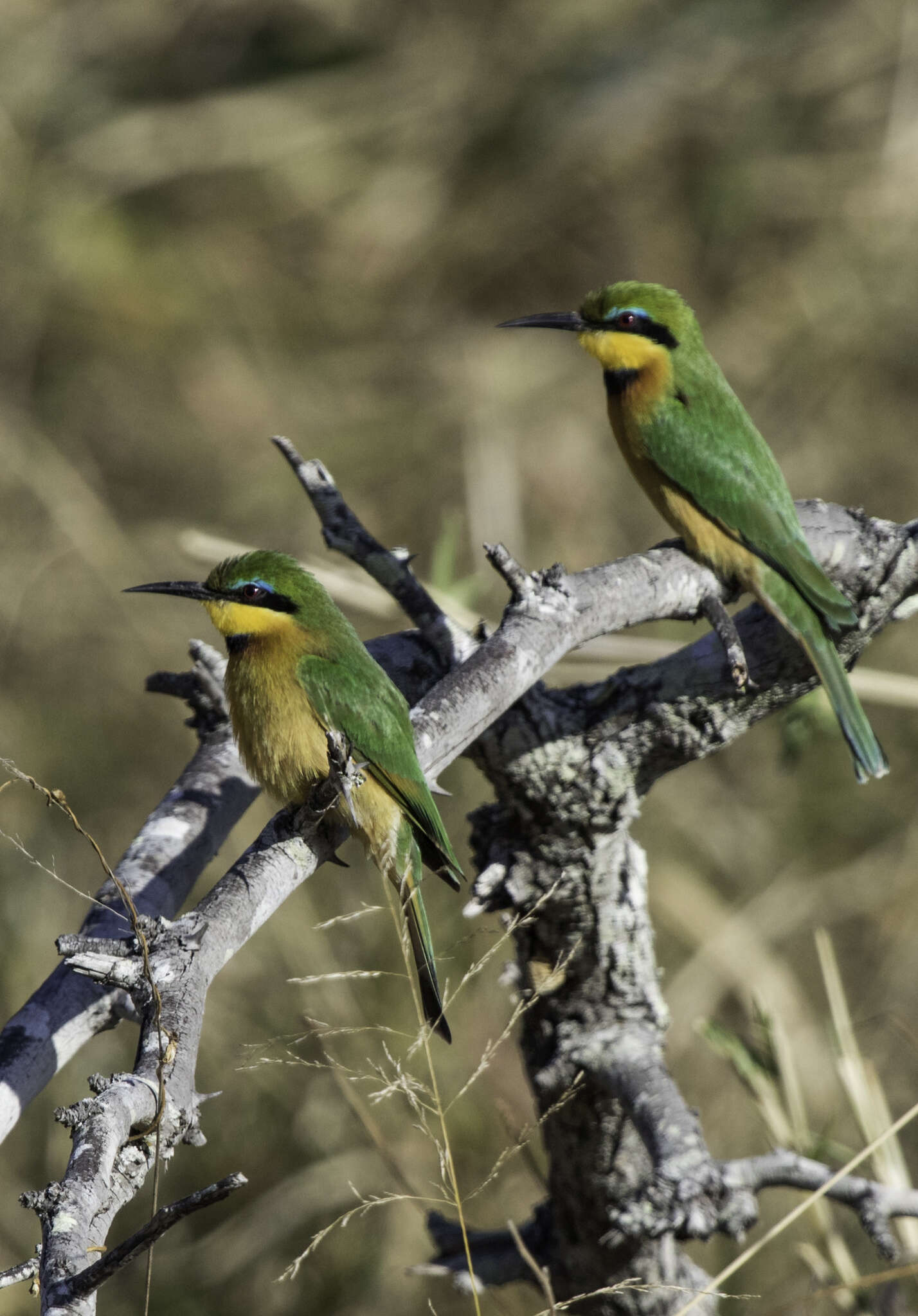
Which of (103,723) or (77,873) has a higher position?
(103,723)

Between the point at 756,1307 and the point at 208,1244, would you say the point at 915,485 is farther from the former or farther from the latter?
the point at 208,1244

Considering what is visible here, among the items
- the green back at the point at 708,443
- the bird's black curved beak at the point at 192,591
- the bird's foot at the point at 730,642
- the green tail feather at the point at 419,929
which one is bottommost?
the green tail feather at the point at 419,929

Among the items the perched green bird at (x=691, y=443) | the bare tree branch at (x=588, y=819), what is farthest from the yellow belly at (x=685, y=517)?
the bare tree branch at (x=588, y=819)

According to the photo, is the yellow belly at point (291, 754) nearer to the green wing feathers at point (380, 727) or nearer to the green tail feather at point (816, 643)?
the green wing feathers at point (380, 727)

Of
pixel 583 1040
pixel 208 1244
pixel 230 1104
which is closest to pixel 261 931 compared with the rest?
pixel 230 1104

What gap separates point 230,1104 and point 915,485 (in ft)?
14.6

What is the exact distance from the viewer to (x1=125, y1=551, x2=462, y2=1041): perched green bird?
247 centimetres

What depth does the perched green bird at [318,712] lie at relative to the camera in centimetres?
247

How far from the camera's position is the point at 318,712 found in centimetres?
273

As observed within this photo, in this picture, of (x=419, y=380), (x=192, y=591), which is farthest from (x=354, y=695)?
(x=419, y=380)

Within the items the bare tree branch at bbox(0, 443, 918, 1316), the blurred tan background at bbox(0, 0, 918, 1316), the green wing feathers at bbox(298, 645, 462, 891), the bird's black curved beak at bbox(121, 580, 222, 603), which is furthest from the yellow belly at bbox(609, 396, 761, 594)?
the blurred tan background at bbox(0, 0, 918, 1316)

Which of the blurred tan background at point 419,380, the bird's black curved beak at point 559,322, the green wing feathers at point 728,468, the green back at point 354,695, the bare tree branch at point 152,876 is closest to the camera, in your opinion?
the bare tree branch at point 152,876

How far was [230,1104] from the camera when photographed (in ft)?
13.7

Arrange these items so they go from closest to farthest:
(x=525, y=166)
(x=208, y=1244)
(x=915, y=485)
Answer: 1. (x=208, y=1244)
2. (x=915, y=485)
3. (x=525, y=166)
